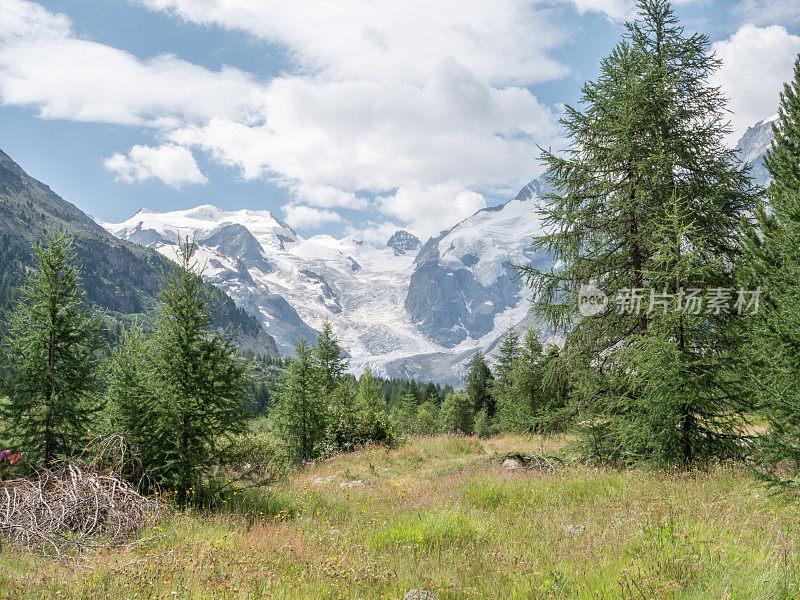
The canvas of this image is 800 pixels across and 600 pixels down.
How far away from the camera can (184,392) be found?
916 centimetres

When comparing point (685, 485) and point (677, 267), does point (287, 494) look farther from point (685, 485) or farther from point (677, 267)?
point (677, 267)

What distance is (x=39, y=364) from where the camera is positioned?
9.59 meters

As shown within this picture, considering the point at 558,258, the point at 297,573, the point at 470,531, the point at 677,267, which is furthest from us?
the point at 558,258

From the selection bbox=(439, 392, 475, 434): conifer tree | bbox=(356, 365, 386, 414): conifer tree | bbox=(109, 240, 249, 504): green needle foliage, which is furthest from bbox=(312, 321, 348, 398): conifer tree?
bbox=(439, 392, 475, 434): conifer tree

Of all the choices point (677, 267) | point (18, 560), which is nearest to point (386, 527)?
point (18, 560)

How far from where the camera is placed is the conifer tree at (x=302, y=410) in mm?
20938

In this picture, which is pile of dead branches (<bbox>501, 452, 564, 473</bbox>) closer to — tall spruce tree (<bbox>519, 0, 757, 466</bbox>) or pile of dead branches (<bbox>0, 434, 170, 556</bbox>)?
tall spruce tree (<bbox>519, 0, 757, 466</bbox>)

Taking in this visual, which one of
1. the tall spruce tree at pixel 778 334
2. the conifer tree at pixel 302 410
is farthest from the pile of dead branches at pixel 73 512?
the conifer tree at pixel 302 410

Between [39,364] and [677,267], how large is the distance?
44.2ft

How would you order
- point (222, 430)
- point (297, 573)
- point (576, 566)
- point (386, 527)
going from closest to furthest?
point (576, 566)
point (297, 573)
point (386, 527)
point (222, 430)

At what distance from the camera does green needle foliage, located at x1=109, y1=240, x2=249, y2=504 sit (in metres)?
9.04

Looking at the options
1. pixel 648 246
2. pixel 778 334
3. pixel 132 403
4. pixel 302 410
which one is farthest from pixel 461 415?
pixel 778 334

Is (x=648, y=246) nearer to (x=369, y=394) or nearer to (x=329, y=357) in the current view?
(x=329, y=357)

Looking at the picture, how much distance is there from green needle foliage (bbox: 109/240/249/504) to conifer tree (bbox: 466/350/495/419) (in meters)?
49.7
